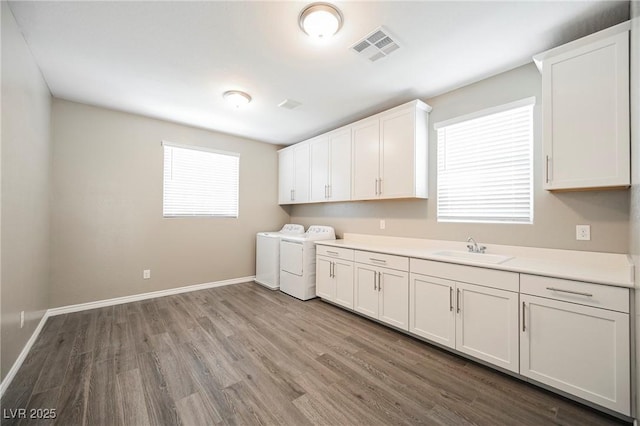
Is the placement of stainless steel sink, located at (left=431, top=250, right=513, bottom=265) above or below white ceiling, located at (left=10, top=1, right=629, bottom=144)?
below

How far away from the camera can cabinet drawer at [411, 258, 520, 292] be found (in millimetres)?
1956

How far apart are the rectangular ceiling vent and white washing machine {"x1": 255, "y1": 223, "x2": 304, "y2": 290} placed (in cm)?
291

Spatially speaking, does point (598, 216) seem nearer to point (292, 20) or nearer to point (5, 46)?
point (292, 20)

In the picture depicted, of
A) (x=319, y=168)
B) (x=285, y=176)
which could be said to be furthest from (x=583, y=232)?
(x=285, y=176)

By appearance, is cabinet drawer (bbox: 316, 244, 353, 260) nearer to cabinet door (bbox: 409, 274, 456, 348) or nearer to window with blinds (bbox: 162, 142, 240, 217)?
cabinet door (bbox: 409, 274, 456, 348)

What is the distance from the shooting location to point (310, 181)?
4.44 metres

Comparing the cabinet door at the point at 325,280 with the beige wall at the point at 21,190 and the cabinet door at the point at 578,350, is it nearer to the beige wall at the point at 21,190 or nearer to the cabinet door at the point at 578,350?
the cabinet door at the point at 578,350

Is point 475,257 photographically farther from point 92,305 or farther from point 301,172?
point 92,305

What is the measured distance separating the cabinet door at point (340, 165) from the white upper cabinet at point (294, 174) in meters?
0.64

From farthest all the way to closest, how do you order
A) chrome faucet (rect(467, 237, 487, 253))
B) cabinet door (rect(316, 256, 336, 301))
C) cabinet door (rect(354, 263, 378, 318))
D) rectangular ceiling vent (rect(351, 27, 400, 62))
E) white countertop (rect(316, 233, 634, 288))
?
cabinet door (rect(316, 256, 336, 301)), cabinet door (rect(354, 263, 378, 318)), chrome faucet (rect(467, 237, 487, 253)), rectangular ceiling vent (rect(351, 27, 400, 62)), white countertop (rect(316, 233, 634, 288))

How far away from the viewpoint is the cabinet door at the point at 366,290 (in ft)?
9.57

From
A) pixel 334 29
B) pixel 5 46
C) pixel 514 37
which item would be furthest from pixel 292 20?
pixel 5 46

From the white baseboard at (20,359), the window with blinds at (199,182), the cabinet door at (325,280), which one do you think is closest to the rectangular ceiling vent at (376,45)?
the cabinet door at (325,280)

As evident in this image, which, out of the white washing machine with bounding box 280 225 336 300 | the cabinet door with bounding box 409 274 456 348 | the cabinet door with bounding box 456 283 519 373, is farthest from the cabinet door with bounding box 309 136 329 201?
the cabinet door with bounding box 456 283 519 373
